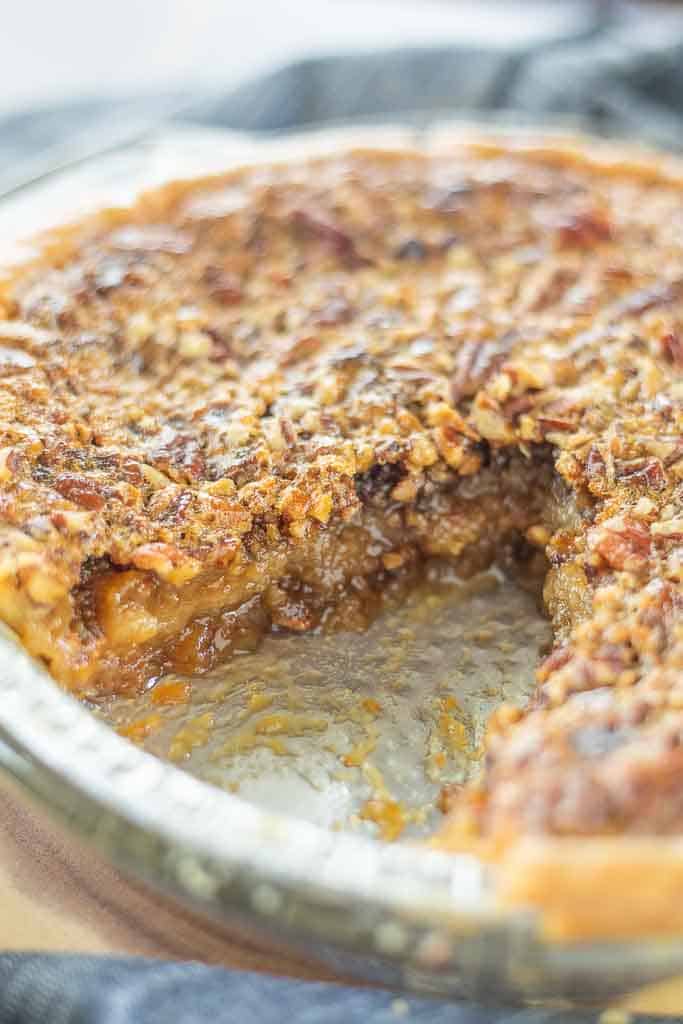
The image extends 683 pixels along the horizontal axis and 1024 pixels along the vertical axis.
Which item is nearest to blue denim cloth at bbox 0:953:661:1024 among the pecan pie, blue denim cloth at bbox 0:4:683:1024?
the pecan pie

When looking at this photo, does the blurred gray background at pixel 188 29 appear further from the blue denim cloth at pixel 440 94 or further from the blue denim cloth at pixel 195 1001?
the blue denim cloth at pixel 195 1001

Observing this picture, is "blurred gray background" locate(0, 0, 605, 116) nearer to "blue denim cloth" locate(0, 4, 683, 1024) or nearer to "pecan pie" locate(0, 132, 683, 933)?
"blue denim cloth" locate(0, 4, 683, 1024)

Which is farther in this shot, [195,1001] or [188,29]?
[188,29]

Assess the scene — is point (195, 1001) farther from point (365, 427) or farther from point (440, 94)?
point (440, 94)

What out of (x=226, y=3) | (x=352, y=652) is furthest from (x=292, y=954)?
(x=226, y=3)

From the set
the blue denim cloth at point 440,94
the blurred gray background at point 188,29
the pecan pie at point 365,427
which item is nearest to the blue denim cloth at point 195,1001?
the pecan pie at point 365,427

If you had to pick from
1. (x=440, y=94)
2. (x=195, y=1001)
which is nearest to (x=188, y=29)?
(x=440, y=94)

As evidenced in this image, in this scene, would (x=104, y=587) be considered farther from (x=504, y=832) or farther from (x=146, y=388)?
A: (x=504, y=832)

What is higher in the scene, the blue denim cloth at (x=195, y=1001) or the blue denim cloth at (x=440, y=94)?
the blue denim cloth at (x=440, y=94)
